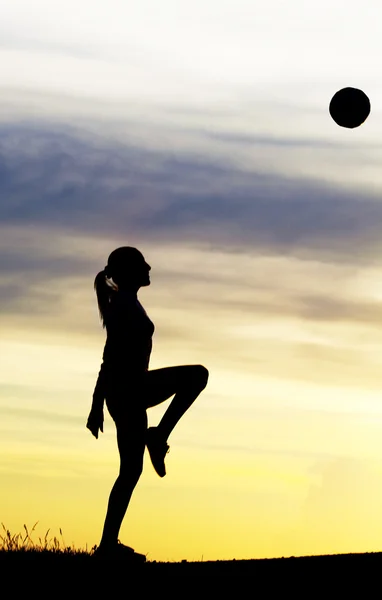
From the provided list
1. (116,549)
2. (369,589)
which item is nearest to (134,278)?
(116,549)

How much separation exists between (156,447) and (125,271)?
1.81 meters

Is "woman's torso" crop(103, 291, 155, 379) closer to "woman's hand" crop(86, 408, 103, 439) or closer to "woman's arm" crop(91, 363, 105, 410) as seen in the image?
"woman's arm" crop(91, 363, 105, 410)

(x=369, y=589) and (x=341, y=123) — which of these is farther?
(x=341, y=123)

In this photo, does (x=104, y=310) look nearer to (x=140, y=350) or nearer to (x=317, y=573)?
(x=140, y=350)

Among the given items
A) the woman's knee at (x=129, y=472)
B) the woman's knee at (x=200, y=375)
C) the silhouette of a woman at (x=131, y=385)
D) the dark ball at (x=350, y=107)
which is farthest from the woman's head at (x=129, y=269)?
the dark ball at (x=350, y=107)

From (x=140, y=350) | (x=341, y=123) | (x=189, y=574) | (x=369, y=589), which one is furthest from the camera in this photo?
(x=341, y=123)

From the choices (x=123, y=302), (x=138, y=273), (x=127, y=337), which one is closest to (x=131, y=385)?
(x=127, y=337)

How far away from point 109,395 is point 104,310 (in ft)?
2.89

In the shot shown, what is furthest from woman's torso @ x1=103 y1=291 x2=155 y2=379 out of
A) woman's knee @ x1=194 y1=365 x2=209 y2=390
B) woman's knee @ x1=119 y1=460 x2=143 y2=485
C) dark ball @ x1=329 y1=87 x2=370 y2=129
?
dark ball @ x1=329 y1=87 x2=370 y2=129

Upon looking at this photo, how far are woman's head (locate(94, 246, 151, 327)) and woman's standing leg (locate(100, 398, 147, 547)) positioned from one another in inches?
41.9

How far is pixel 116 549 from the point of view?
12.0 metres

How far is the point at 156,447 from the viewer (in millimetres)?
12469

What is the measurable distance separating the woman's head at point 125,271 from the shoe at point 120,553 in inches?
87.9

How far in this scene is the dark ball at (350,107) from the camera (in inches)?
649
